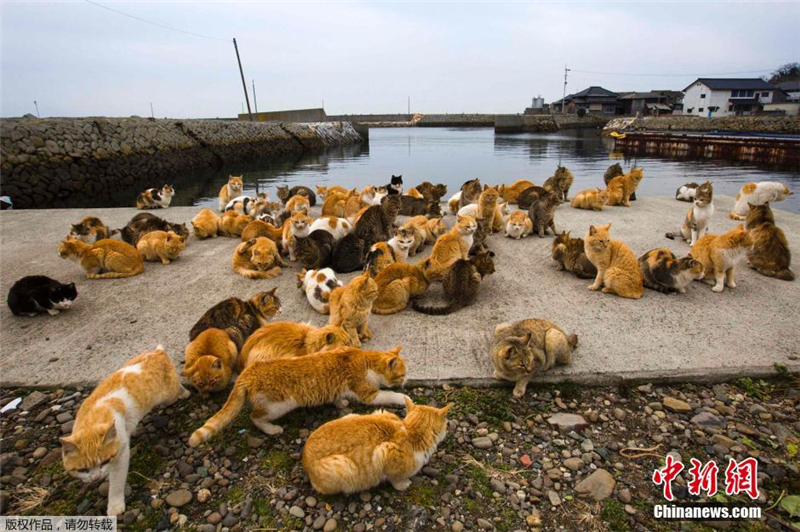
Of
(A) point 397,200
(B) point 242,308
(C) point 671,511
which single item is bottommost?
(C) point 671,511

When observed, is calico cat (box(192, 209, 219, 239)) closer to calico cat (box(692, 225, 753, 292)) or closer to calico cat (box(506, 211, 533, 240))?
calico cat (box(506, 211, 533, 240))

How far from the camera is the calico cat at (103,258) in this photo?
18.7 feet

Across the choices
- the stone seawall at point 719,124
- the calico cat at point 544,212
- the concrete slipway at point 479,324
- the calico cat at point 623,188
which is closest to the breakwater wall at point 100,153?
the concrete slipway at point 479,324

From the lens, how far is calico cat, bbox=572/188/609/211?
9372mm

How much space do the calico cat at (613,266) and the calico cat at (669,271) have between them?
6.1 inches

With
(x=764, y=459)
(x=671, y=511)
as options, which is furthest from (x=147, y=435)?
(x=764, y=459)

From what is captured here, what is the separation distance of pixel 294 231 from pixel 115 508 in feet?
14.6

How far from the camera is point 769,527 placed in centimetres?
224

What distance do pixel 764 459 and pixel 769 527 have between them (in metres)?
0.58

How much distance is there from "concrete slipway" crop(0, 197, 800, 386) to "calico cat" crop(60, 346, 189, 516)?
88 cm

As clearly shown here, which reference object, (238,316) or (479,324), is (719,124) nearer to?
(479,324)

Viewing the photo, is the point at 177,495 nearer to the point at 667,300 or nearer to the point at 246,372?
the point at 246,372

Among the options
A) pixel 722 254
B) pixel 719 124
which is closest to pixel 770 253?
pixel 722 254

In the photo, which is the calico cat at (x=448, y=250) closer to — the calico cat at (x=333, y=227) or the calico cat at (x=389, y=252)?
the calico cat at (x=389, y=252)
